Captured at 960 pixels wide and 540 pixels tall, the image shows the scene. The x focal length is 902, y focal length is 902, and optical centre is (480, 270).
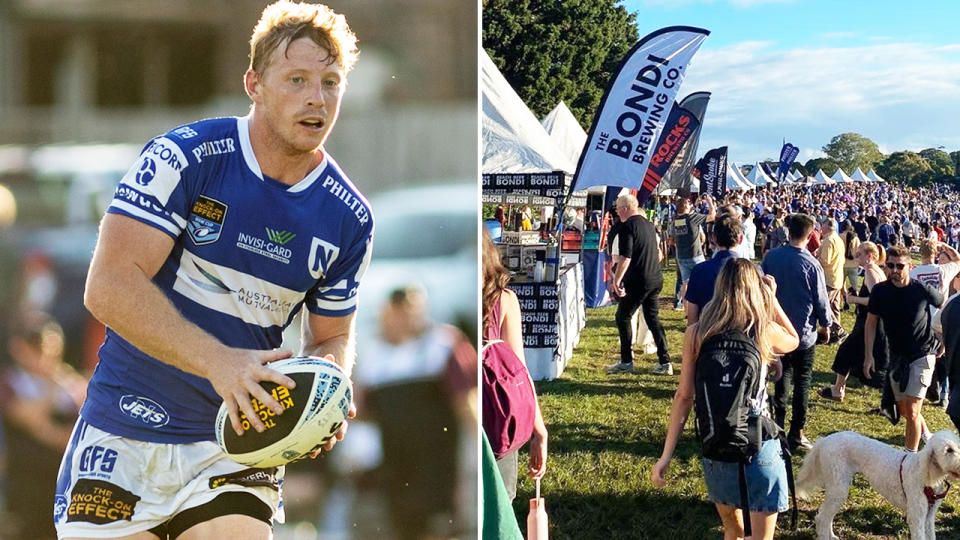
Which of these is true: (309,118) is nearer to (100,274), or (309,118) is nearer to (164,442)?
(100,274)

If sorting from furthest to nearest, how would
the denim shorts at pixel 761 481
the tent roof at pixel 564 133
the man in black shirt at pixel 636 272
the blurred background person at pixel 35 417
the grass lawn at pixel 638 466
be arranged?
1. the tent roof at pixel 564 133
2. the man in black shirt at pixel 636 272
3. the grass lawn at pixel 638 466
4. the denim shorts at pixel 761 481
5. the blurred background person at pixel 35 417

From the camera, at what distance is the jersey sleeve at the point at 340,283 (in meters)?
2.80

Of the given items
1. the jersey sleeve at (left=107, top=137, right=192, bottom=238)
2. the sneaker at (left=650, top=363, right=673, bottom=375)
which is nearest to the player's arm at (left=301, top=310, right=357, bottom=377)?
the jersey sleeve at (left=107, top=137, right=192, bottom=238)

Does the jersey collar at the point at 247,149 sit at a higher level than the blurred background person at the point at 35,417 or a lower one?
higher

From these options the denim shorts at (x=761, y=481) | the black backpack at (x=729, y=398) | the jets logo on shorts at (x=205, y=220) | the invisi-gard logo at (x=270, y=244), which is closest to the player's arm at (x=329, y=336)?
the invisi-gard logo at (x=270, y=244)

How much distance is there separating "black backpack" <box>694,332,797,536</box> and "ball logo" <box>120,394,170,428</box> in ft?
8.03

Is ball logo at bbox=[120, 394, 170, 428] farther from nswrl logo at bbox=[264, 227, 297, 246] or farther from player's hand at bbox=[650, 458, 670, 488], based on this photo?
player's hand at bbox=[650, 458, 670, 488]

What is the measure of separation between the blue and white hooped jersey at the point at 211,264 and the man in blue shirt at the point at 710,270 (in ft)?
13.3

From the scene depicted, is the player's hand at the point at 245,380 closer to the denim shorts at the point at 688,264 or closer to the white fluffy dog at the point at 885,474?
the white fluffy dog at the point at 885,474

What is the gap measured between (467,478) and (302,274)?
40.9 inches

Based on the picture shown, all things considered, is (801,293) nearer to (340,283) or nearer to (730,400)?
(730,400)

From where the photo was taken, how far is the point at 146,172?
249cm

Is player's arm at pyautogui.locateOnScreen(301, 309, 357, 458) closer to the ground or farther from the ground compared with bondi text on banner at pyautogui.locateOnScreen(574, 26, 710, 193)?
closer to the ground

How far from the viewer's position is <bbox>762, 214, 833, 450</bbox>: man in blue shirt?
6422 mm
